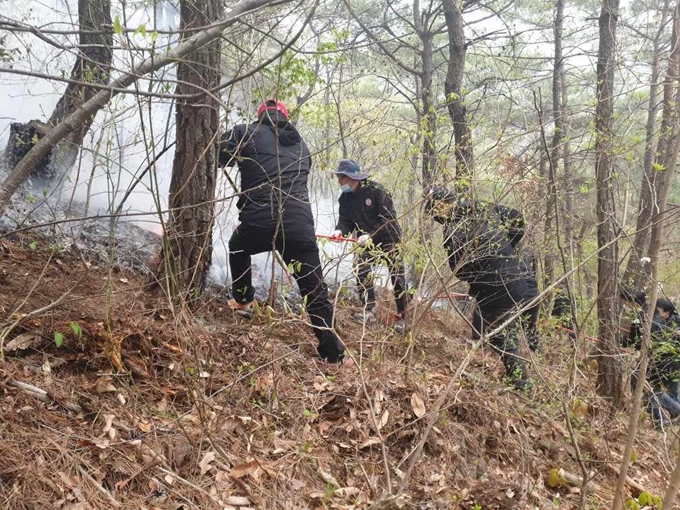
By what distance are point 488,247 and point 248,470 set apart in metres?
2.69

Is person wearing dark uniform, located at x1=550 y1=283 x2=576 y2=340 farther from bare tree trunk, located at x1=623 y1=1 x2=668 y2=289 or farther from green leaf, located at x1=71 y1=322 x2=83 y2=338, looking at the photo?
green leaf, located at x1=71 y1=322 x2=83 y2=338

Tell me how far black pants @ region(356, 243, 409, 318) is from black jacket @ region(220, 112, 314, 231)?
55 centimetres

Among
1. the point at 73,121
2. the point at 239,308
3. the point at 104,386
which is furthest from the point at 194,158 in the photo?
the point at 104,386

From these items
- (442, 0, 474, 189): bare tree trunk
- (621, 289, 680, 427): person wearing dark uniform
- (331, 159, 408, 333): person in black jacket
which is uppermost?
(442, 0, 474, 189): bare tree trunk

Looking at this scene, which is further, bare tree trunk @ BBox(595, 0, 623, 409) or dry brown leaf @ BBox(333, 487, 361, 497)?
bare tree trunk @ BBox(595, 0, 623, 409)

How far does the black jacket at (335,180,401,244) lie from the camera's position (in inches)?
218

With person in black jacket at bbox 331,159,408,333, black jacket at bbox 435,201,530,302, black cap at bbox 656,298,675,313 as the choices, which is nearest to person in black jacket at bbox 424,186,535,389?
black jacket at bbox 435,201,530,302

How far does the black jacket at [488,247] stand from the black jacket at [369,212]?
1.07 metres

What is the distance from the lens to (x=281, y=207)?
387 cm

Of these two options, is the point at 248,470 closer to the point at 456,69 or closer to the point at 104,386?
the point at 104,386

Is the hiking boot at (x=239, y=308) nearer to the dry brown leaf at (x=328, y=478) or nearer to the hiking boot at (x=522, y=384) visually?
the dry brown leaf at (x=328, y=478)

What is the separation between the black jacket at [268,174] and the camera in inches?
154

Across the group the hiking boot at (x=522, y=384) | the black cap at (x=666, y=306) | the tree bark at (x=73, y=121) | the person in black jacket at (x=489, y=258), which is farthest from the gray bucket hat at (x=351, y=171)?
the black cap at (x=666, y=306)

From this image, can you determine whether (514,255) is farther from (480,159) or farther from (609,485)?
(609,485)
